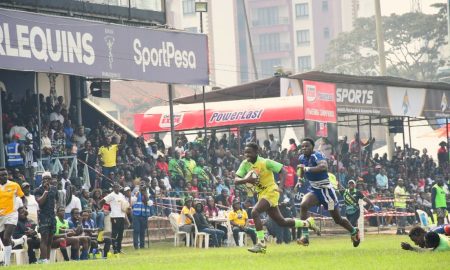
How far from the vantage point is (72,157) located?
111 ft

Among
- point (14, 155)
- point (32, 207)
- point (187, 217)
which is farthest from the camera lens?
point (187, 217)

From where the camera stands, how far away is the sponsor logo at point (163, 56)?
123 ft

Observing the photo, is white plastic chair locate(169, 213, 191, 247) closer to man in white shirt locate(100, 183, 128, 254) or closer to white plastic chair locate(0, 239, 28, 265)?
man in white shirt locate(100, 183, 128, 254)

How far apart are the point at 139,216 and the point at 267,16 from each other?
4223 inches

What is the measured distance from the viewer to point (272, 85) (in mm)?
46000

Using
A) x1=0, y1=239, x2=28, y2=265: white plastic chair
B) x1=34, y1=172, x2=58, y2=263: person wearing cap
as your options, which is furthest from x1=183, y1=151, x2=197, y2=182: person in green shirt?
x1=34, y1=172, x2=58, y2=263: person wearing cap

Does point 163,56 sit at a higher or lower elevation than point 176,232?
higher

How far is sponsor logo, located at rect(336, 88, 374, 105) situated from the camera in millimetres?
43969

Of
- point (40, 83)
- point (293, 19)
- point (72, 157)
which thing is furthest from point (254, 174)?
point (293, 19)

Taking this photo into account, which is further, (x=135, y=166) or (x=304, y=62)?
(x=304, y=62)

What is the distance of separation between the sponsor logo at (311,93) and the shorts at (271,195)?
739 inches

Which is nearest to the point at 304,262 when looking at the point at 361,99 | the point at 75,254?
the point at 75,254

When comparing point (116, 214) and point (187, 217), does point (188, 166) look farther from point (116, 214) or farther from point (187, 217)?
point (116, 214)

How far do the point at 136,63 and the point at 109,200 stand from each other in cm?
676
